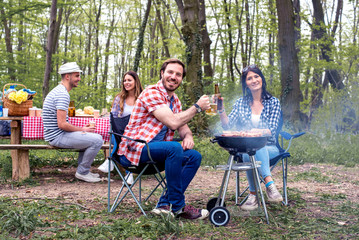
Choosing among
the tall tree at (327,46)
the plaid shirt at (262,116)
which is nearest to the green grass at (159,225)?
the plaid shirt at (262,116)

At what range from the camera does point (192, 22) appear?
36.2 feet

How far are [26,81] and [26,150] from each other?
14262 mm

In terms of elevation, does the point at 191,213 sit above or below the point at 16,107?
below

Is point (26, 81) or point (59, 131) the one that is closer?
point (59, 131)

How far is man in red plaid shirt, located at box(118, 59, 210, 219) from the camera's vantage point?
323 centimetres

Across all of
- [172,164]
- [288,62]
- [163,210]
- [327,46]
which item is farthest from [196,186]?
[327,46]

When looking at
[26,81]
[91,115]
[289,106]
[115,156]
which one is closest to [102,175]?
[91,115]

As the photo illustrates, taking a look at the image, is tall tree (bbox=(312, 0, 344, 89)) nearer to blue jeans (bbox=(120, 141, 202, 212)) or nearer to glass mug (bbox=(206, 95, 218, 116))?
glass mug (bbox=(206, 95, 218, 116))

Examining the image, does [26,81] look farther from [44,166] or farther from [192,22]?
[44,166]

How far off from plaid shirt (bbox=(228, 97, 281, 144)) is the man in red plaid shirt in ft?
2.62

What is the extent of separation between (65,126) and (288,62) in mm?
8703

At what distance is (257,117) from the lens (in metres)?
4.12

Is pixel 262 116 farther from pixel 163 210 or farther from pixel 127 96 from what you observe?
pixel 127 96

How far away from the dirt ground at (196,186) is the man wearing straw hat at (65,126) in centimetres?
56
